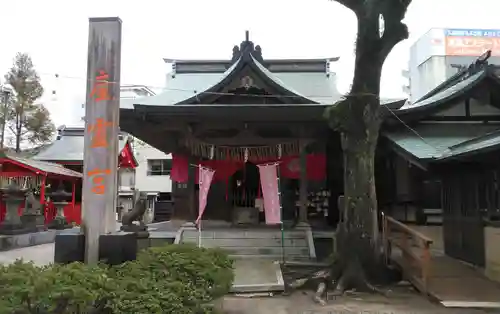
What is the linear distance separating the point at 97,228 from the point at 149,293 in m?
3.24

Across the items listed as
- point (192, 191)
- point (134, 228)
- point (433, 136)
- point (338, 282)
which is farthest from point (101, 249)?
point (433, 136)

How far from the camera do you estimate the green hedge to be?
4355mm

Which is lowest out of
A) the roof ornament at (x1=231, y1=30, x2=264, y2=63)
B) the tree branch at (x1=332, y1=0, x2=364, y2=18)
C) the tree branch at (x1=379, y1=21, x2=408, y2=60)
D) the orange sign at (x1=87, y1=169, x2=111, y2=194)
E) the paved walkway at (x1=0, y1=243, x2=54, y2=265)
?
the paved walkway at (x1=0, y1=243, x2=54, y2=265)

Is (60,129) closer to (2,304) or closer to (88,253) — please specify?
(88,253)

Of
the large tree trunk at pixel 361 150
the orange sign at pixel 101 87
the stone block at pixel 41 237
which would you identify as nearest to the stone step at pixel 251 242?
the large tree trunk at pixel 361 150

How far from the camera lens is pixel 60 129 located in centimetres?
3459

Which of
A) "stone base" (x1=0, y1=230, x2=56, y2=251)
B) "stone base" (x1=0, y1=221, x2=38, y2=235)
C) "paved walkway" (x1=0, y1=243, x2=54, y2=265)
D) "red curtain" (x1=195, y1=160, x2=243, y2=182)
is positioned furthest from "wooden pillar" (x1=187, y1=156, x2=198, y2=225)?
"stone base" (x1=0, y1=221, x2=38, y2=235)

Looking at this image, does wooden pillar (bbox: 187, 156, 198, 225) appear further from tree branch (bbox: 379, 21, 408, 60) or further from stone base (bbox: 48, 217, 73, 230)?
tree branch (bbox: 379, 21, 408, 60)

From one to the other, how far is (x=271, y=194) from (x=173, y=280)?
316 inches

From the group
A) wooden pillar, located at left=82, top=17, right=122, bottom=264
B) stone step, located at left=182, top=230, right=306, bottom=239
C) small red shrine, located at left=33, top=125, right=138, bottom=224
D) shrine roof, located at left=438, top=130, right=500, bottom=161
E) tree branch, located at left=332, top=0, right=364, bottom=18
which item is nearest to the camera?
wooden pillar, located at left=82, top=17, right=122, bottom=264

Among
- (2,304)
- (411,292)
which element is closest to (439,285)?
(411,292)

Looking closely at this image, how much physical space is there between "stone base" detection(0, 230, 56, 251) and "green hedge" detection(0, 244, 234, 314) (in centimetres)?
1243

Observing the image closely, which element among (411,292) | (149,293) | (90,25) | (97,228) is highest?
(90,25)

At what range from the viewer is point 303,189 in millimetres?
15039
